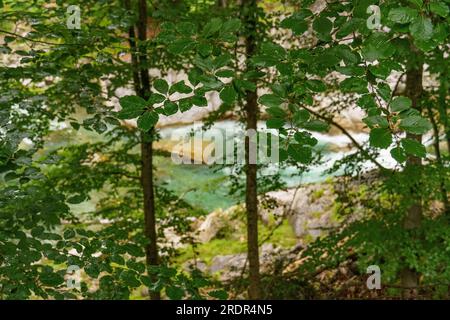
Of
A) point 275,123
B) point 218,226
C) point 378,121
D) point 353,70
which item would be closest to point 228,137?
point 353,70

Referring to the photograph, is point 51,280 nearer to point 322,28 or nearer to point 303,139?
point 303,139

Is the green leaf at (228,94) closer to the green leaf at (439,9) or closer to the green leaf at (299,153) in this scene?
the green leaf at (299,153)

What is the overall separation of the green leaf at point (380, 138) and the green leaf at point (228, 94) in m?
0.43

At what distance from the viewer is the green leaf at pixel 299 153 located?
1301 mm

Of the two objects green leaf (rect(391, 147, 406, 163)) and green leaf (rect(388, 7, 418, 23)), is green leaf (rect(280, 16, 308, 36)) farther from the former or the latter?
green leaf (rect(391, 147, 406, 163))

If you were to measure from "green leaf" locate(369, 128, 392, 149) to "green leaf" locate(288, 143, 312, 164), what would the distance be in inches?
6.6

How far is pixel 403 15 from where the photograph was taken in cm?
116

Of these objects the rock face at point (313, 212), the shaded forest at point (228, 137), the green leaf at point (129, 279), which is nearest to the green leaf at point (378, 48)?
the shaded forest at point (228, 137)

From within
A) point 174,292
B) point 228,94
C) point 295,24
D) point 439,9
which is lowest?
point 174,292

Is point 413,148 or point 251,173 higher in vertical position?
point 251,173

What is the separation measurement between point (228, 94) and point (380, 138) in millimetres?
471
